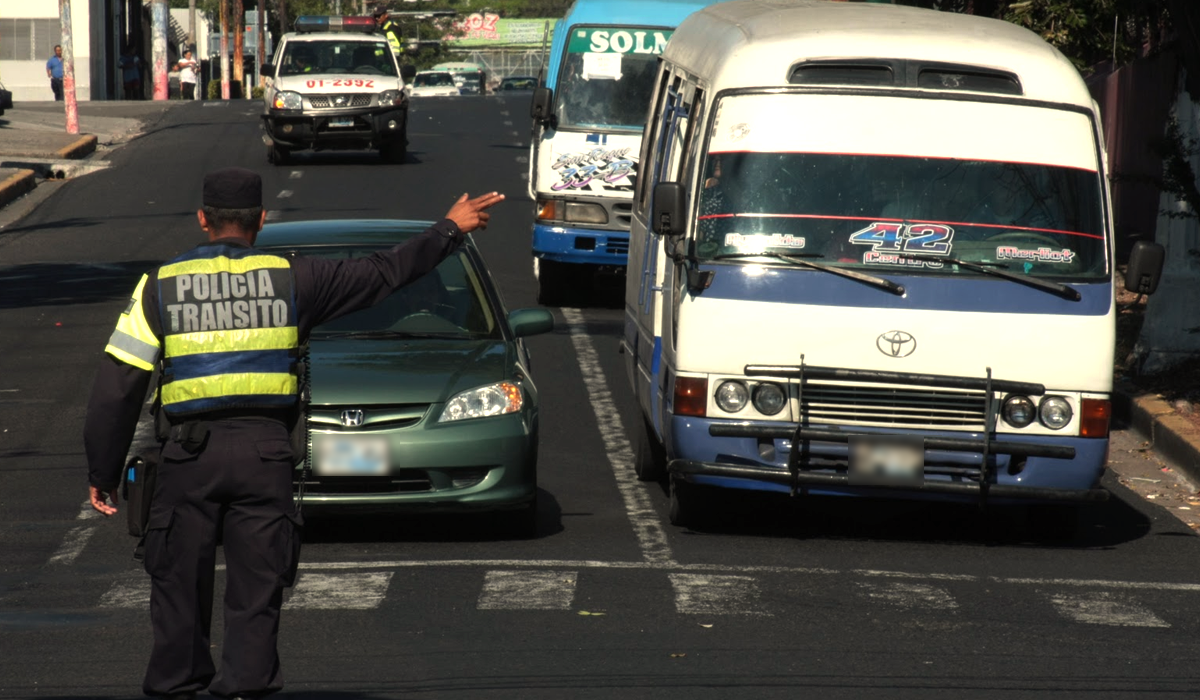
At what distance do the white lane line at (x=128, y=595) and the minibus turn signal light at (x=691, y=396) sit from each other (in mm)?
2485

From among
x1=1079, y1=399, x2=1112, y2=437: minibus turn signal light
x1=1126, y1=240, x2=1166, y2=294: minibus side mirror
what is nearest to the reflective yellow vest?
x1=1079, y1=399, x2=1112, y2=437: minibus turn signal light

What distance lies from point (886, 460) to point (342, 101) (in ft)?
A: 70.4

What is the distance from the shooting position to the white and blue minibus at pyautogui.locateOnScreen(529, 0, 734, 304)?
16422 mm

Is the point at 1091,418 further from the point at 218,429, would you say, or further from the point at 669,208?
the point at 218,429

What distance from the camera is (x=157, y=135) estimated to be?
115 ft

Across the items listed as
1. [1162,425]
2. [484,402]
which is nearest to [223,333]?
[484,402]

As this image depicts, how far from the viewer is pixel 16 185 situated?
83.3 feet

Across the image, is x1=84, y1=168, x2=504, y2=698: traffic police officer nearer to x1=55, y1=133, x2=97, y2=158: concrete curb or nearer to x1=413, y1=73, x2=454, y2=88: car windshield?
x1=55, y1=133, x2=97, y2=158: concrete curb

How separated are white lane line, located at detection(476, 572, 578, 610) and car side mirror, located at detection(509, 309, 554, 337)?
1.50 meters

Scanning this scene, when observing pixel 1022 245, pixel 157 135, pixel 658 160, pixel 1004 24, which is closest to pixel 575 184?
pixel 658 160

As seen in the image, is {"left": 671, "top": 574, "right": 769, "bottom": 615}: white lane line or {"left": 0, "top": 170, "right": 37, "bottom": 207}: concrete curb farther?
{"left": 0, "top": 170, "right": 37, "bottom": 207}: concrete curb

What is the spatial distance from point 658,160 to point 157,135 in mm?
25925

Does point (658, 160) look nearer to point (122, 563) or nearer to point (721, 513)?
point (721, 513)

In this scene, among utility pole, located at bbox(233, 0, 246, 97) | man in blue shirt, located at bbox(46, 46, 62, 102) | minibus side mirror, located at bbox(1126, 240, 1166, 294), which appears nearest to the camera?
minibus side mirror, located at bbox(1126, 240, 1166, 294)
